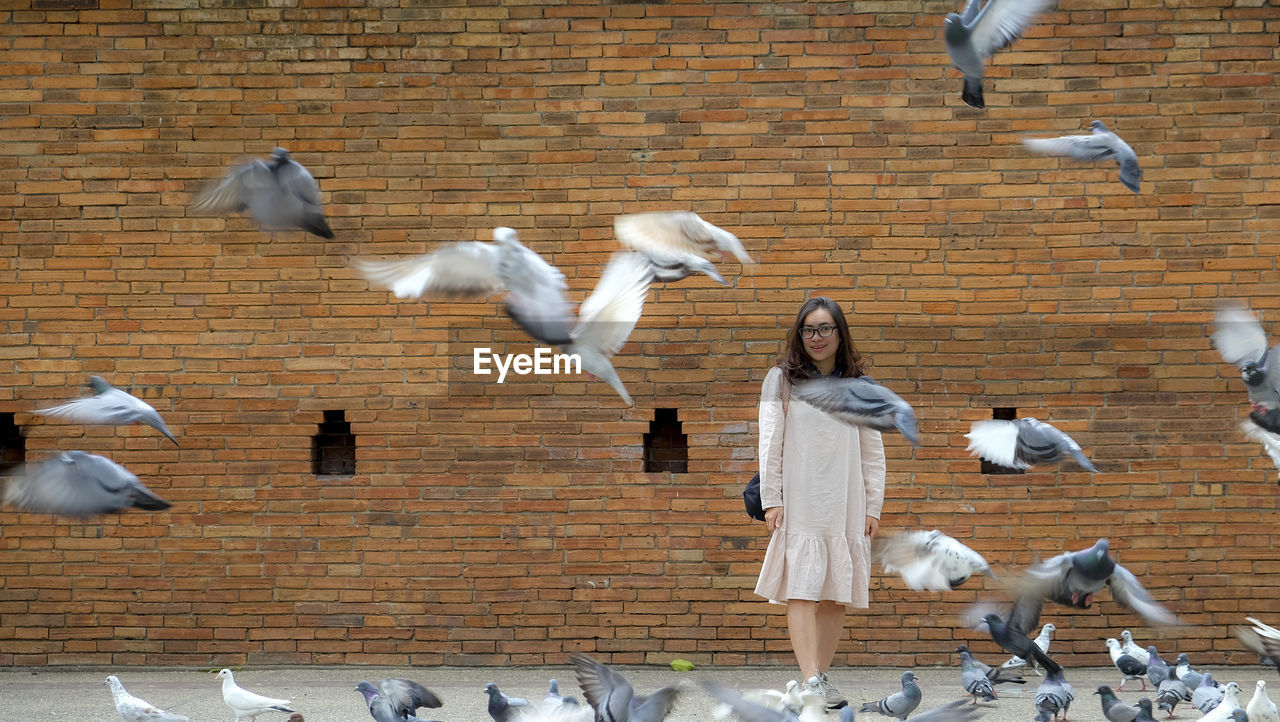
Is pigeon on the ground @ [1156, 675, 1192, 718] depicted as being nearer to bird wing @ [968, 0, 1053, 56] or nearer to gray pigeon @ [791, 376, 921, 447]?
gray pigeon @ [791, 376, 921, 447]

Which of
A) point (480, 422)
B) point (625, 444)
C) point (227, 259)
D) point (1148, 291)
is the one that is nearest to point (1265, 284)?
point (1148, 291)

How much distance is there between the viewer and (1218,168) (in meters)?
7.45

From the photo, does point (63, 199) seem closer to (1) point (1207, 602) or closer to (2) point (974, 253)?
(2) point (974, 253)

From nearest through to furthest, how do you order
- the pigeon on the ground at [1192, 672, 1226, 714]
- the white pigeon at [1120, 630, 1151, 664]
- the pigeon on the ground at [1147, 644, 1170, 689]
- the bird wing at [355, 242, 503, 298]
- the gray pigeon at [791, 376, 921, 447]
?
the gray pigeon at [791, 376, 921, 447]
the bird wing at [355, 242, 503, 298]
the pigeon on the ground at [1192, 672, 1226, 714]
the pigeon on the ground at [1147, 644, 1170, 689]
the white pigeon at [1120, 630, 1151, 664]

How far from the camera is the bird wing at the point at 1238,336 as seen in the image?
572cm

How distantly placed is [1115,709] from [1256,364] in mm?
1553

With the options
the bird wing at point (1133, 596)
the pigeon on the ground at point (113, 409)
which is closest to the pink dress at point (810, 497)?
the bird wing at point (1133, 596)

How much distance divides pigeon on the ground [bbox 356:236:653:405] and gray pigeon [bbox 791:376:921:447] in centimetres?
70

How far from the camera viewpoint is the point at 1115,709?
5.38 metres

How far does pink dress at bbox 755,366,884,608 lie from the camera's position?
16.2ft

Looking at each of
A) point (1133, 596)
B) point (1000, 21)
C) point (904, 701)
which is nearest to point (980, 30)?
point (1000, 21)

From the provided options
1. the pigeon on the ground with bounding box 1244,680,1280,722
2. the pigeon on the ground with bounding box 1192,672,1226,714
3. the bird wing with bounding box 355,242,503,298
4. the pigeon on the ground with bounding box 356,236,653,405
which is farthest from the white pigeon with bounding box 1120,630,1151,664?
the bird wing with bounding box 355,242,503,298

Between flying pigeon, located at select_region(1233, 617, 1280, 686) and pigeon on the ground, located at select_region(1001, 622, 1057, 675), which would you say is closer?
flying pigeon, located at select_region(1233, 617, 1280, 686)

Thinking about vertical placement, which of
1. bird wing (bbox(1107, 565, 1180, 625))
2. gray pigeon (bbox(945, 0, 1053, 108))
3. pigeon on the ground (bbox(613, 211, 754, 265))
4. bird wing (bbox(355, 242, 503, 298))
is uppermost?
gray pigeon (bbox(945, 0, 1053, 108))
